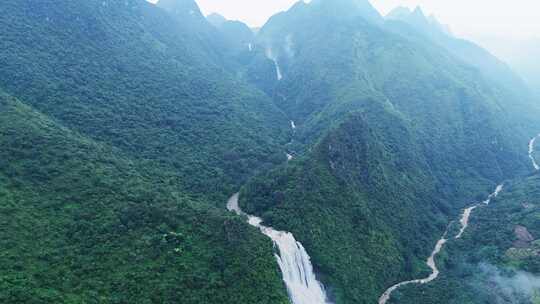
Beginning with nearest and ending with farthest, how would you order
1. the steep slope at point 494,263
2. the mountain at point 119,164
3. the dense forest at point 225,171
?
the mountain at point 119,164
the dense forest at point 225,171
the steep slope at point 494,263

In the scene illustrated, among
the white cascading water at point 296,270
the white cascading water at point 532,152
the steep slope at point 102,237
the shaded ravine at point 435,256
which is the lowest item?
the steep slope at point 102,237

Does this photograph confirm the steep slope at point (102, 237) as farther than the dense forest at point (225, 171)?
No

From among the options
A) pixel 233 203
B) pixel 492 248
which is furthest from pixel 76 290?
pixel 492 248

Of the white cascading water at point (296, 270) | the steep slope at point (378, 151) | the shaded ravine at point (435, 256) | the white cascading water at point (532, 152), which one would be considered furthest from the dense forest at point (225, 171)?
the white cascading water at point (532, 152)

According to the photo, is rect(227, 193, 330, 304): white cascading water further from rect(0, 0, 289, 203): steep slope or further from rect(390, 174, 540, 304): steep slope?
rect(0, 0, 289, 203): steep slope

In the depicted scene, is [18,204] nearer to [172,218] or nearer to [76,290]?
[76,290]

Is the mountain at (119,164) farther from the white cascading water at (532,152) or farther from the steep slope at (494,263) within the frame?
the white cascading water at (532,152)

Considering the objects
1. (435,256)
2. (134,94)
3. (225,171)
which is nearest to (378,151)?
(435,256)
